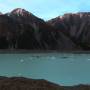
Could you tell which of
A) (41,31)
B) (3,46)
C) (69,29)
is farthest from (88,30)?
(3,46)

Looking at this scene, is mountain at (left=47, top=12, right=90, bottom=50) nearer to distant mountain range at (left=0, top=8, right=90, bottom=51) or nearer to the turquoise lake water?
distant mountain range at (left=0, top=8, right=90, bottom=51)

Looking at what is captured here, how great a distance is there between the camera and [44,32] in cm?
5812

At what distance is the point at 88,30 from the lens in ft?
191

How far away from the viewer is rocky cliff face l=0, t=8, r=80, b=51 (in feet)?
172

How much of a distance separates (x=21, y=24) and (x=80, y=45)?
947 cm

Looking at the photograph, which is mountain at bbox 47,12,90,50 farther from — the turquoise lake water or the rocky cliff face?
the turquoise lake water

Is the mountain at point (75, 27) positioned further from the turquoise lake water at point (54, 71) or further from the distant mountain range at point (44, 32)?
the turquoise lake water at point (54, 71)

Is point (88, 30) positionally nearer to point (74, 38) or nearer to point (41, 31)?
point (74, 38)

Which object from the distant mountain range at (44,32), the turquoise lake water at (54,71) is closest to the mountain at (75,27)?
the distant mountain range at (44,32)

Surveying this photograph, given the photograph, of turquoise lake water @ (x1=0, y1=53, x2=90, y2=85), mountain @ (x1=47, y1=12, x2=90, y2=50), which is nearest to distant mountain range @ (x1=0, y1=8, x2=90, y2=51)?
mountain @ (x1=47, y1=12, x2=90, y2=50)

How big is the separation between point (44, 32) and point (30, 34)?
2.56 metres

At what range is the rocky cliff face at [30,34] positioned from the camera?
52.3 meters

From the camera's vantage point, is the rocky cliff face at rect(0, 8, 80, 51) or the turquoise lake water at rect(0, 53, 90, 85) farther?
the rocky cliff face at rect(0, 8, 80, 51)

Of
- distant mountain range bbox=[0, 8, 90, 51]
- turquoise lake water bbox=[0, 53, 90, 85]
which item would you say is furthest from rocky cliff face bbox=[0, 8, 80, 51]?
turquoise lake water bbox=[0, 53, 90, 85]
